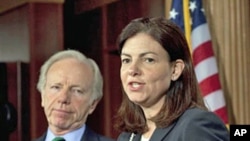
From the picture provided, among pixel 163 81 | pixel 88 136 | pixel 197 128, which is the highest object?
pixel 163 81

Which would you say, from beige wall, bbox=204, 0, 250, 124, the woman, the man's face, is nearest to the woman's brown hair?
the woman

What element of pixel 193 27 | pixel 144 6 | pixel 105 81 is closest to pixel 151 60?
pixel 193 27

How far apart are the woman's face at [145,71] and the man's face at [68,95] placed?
102 centimetres

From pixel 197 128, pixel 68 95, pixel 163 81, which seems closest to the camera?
pixel 197 128

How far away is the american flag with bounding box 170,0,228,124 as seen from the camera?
302 centimetres

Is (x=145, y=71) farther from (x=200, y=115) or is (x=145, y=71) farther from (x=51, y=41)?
(x=51, y=41)

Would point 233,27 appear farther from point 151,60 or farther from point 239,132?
point 151,60

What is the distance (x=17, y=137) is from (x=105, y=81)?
2.05 ft

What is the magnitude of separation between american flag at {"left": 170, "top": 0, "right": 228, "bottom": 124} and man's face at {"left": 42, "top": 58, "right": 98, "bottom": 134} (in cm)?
61

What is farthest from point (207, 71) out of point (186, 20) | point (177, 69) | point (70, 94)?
point (177, 69)

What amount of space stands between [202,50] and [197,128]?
1.55m

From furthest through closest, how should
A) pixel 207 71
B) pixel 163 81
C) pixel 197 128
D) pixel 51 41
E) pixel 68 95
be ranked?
pixel 51 41 < pixel 207 71 < pixel 68 95 < pixel 163 81 < pixel 197 128

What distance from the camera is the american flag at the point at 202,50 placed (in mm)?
3020

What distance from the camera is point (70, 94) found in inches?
105
